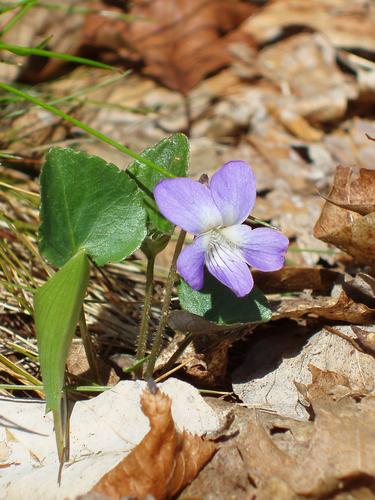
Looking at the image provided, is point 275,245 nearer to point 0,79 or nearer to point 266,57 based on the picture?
point 0,79

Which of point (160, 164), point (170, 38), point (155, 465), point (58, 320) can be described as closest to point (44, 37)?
point (170, 38)

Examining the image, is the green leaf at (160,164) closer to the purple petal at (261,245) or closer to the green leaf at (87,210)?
the green leaf at (87,210)

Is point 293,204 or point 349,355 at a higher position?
point 349,355

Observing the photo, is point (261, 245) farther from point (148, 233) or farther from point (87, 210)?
point (87, 210)

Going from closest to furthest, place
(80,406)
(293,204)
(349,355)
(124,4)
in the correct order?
1. (80,406)
2. (349,355)
3. (293,204)
4. (124,4)

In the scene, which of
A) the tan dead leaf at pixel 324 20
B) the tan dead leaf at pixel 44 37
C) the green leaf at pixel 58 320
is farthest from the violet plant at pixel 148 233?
the tan dead leaf at pixel 324 20

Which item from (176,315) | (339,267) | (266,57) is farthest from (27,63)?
(176,315)

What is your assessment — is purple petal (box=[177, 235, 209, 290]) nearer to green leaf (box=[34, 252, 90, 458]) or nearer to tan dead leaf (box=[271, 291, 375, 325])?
green leaf (box=[34, 252, 90, 458])
